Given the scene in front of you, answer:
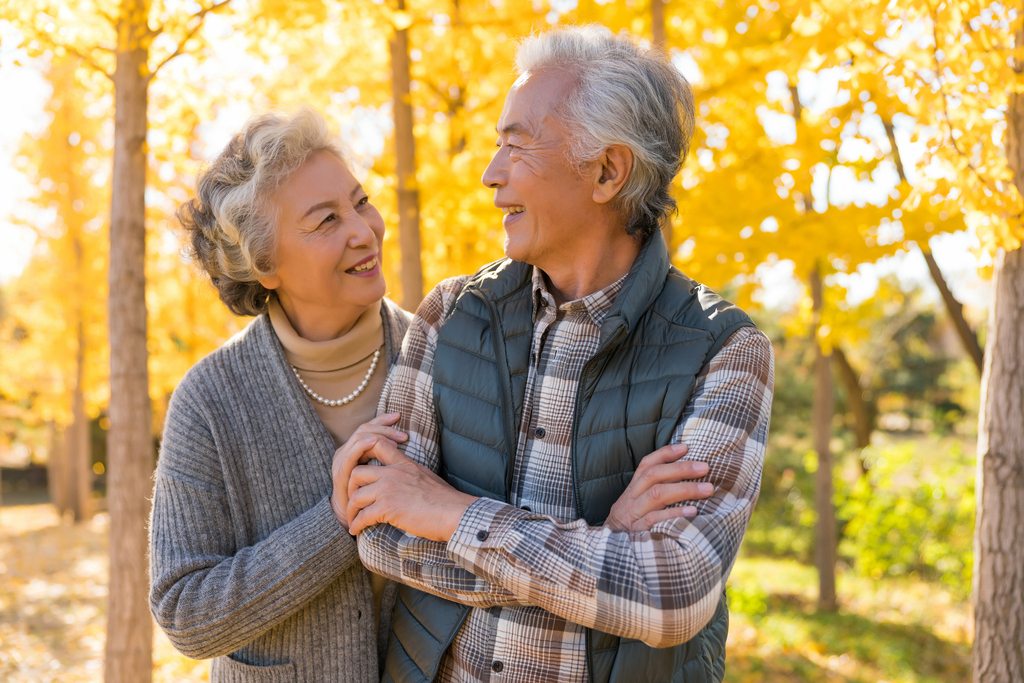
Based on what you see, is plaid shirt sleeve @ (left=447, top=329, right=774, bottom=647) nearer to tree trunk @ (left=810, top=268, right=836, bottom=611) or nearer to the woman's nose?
the woman's nose

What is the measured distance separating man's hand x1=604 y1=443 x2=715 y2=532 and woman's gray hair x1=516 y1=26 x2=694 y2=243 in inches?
25.0

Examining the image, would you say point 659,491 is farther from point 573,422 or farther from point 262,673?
point 262,673

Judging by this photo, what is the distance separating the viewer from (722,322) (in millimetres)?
1604

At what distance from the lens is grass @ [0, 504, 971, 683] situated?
17.4 ft

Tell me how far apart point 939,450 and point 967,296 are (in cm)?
918

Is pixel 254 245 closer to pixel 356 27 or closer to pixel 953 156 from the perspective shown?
pixel 953 156

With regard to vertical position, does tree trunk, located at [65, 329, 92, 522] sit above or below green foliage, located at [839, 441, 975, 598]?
below

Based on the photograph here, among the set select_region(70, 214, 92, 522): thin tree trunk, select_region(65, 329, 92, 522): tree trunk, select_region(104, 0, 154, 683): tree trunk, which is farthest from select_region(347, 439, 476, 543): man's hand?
select_region(65, 329, 92, 522): tree trunk

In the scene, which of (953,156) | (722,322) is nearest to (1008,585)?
(953,156)

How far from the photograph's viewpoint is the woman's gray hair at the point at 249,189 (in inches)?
82.5

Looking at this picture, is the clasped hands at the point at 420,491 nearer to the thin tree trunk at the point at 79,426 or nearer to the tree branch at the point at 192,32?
the tree branch at the point at 192,32

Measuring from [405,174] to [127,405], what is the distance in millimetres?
1909

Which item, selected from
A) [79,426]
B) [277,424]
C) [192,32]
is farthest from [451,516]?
[79,426]

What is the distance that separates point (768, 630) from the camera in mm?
6559
